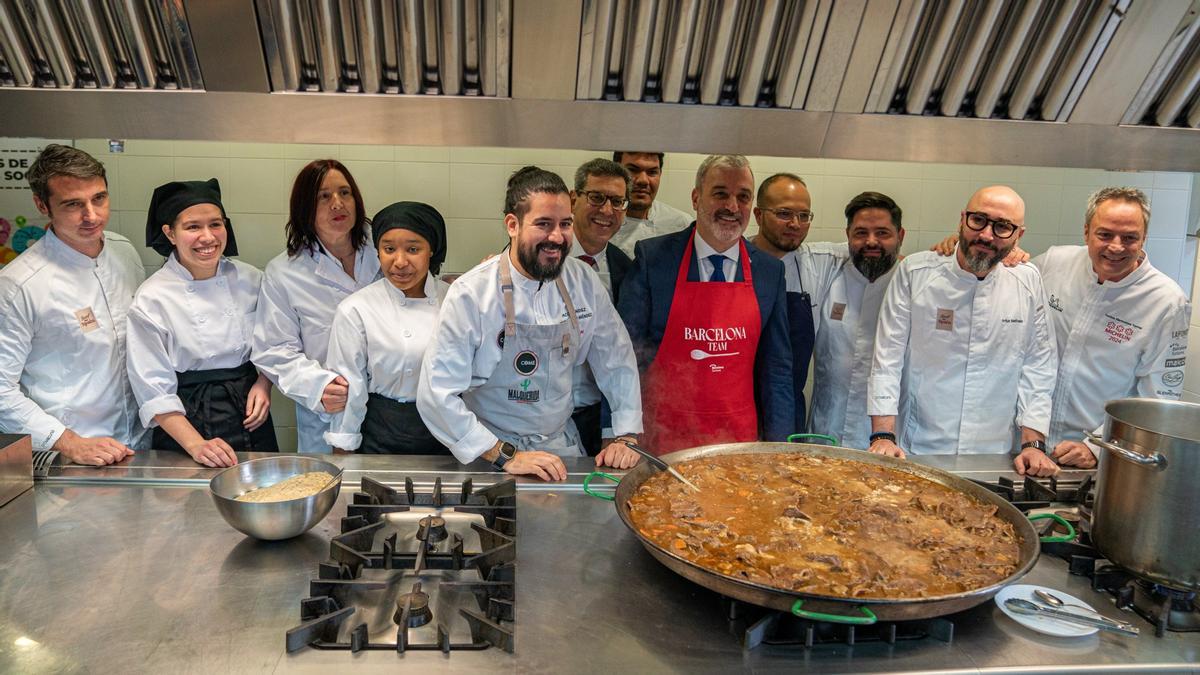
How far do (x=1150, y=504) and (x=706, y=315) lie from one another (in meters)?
1.67

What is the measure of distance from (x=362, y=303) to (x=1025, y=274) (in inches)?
98.4

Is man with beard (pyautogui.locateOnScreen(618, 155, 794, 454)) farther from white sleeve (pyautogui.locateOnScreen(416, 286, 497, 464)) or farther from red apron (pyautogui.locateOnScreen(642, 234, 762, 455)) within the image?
white sleeve (pyautogui.locateOnScreen(416, 286, 497, 464))

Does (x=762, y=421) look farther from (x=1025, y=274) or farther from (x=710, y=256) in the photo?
(x=1025, y=274)

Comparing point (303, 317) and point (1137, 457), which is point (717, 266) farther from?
point (1137, 457)

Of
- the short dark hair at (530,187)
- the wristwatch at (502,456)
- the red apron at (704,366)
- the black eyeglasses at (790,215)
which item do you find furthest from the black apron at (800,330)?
the wristwatch at (502,456)

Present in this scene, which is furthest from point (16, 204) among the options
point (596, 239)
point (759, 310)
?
point (759, 310)

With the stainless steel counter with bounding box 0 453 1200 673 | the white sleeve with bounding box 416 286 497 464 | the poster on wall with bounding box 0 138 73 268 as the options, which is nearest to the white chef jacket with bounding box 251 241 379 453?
the white sleeve with bounding box 416 286 497 464

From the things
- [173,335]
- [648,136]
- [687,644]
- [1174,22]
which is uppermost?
[1174,22]

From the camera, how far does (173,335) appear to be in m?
2.83

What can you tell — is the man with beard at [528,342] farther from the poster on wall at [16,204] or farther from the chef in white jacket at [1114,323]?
the poster on wall at [16,204]

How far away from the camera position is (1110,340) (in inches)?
128

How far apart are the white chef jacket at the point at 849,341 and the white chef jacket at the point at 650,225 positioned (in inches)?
31.7

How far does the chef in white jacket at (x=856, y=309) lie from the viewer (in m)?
3.53

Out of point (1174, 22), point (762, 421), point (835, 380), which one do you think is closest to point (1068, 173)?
point (835, 380)
